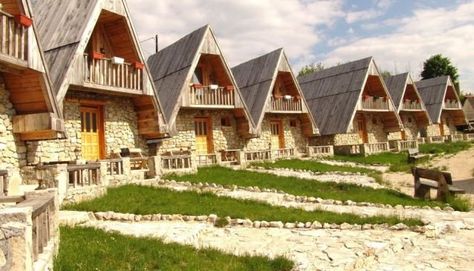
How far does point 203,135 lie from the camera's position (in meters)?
23.3

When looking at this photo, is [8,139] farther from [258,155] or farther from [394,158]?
[394,158]

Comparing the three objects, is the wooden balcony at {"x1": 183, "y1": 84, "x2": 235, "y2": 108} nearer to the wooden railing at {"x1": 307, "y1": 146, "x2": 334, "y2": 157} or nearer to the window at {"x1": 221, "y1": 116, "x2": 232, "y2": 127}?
the window at {"x1": 221, "y1": 116, "x2": 232, "y2": 127}

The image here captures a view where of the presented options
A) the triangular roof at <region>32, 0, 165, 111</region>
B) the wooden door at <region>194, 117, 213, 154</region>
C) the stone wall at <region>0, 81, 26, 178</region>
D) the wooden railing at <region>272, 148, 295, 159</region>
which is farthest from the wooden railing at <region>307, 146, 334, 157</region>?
the stone wall at <region>0, 81, 26, 178</region>

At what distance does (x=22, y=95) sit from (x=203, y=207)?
6.91 m

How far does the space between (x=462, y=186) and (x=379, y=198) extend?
5.46m

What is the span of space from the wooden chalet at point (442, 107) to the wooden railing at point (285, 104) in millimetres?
17560

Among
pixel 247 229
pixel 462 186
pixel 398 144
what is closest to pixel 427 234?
pixel 247 229

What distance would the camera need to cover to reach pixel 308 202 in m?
13.0

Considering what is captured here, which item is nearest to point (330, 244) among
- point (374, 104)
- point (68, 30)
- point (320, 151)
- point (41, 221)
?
point (41, 221)

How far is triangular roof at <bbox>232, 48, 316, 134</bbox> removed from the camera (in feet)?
83.0

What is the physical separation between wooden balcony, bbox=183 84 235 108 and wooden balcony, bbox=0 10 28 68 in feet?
31.1

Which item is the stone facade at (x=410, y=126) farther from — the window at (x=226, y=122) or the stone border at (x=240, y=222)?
the stone border at (x=240, y=222)

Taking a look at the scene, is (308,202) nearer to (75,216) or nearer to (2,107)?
(75,216)

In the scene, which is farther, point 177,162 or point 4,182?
point 177,162
